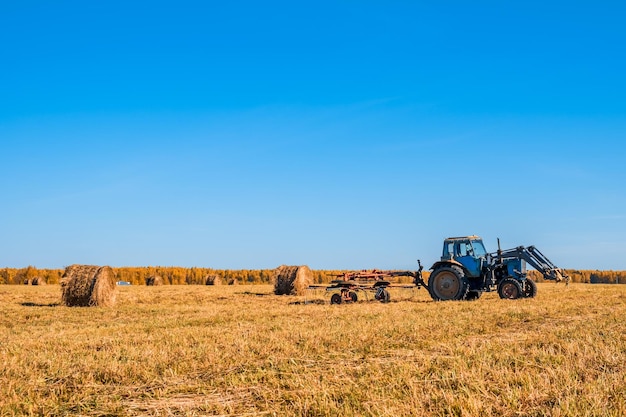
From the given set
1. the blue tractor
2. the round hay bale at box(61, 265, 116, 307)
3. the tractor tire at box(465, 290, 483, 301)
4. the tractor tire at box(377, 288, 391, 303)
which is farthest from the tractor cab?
the round hay bale at box(61, 265, 116, 307)

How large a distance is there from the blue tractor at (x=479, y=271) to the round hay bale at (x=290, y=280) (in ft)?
26.2

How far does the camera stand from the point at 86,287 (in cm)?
1836

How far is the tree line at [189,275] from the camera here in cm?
4322

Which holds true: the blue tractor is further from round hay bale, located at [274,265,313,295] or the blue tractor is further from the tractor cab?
round hay bale, located at [274,265,313,295]

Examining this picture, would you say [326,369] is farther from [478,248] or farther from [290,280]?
[290,280]

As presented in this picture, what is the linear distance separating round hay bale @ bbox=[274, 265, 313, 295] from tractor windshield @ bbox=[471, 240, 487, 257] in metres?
8.80

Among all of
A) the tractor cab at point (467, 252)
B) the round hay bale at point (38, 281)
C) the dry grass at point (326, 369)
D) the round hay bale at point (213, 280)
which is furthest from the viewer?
the round hay bale at point (213, 280)

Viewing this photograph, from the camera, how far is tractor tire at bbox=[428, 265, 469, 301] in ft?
57.5

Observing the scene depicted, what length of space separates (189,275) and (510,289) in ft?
115

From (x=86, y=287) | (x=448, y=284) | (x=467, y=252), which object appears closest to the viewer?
(x=448, y=284)

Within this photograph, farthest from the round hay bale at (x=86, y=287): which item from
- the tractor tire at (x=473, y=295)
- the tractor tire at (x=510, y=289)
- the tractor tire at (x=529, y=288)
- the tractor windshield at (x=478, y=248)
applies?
the tractor tire at (x=529, y=288)

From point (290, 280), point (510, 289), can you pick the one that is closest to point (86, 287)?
point (290, 280)

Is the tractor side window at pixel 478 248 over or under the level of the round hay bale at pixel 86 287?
over

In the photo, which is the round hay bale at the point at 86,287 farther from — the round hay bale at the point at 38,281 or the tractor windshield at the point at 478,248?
the round hay bale at the point at 38,281
